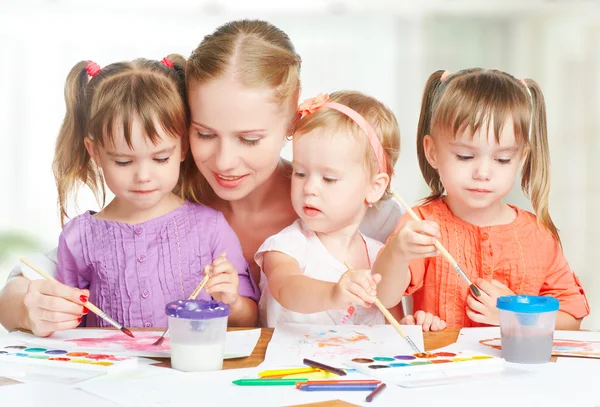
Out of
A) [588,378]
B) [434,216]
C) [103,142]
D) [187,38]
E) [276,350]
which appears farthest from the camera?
[187,38]

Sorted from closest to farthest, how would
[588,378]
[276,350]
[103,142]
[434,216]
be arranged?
[588,378]
[276,350]
[103,142]
[434,216]

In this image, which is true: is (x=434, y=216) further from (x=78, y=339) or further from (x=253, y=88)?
(x=78, y=339)

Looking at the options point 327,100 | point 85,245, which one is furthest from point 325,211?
point 85,245

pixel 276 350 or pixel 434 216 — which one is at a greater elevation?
pixel 434 216

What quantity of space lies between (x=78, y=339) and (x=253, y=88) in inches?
22.7

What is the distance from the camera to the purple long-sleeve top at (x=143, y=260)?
171 centimetres

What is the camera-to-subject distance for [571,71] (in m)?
5.34

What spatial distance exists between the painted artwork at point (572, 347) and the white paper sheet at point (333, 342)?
4.8 inches

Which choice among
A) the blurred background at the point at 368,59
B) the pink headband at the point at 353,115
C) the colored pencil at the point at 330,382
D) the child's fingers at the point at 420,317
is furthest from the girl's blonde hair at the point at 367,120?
the blurred background at the point at 368,59

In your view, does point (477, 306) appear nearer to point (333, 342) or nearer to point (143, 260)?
point (333, 342)

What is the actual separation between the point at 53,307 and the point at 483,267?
0.81 metres

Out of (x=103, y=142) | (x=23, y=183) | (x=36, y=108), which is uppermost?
(x=103, y=142)

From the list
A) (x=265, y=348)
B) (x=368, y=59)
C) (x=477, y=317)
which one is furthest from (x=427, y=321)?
(x=368, y=59)

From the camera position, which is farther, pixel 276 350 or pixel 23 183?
pixel 23 183
